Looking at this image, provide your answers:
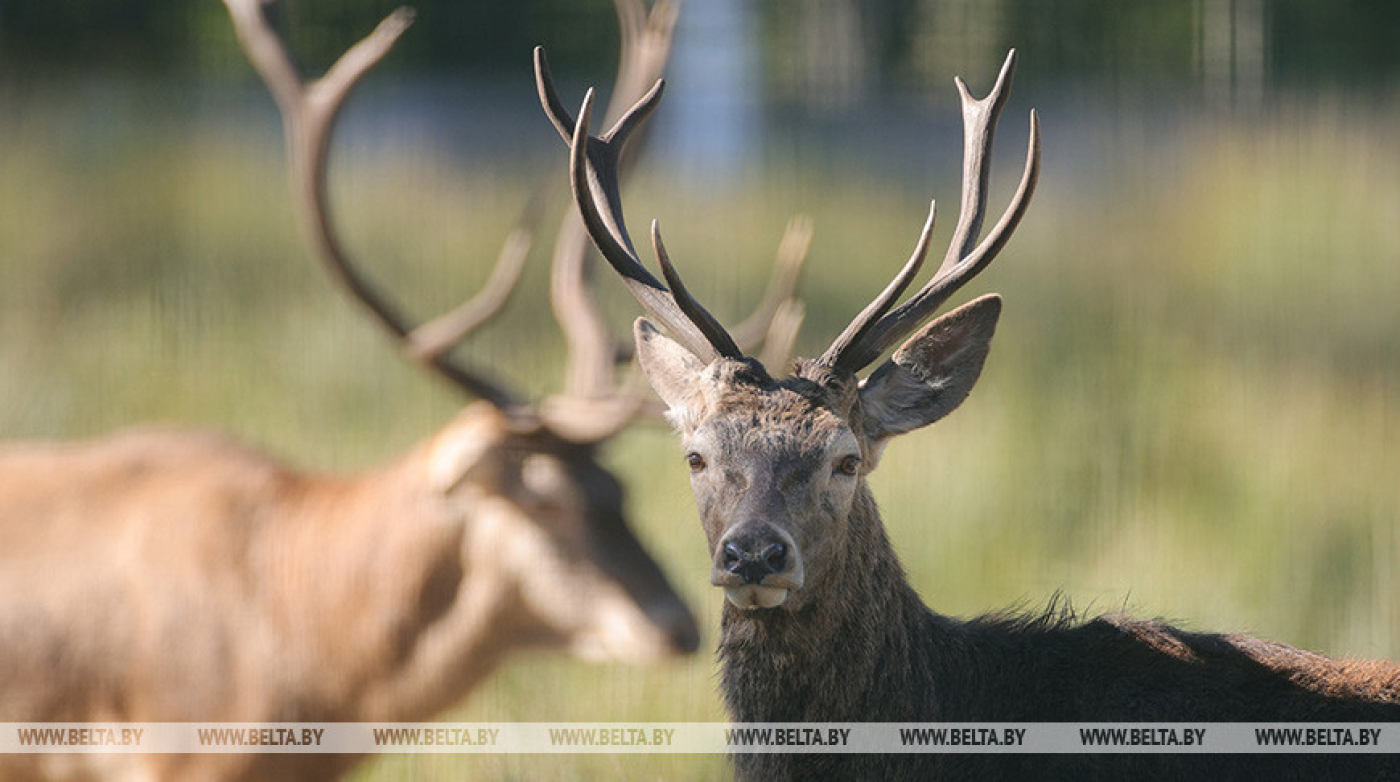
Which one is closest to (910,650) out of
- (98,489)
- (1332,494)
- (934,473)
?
(98,489)

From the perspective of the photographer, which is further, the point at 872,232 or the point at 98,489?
the point at 872,232

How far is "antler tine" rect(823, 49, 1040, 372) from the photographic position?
2268 millimetres

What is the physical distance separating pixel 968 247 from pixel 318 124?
5.24 feet

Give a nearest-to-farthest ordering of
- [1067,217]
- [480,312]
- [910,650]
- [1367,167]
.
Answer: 1. [910,650]
2. [480,312]
3. [1367,167]
4. [1067,217]

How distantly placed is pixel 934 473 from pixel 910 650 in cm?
202

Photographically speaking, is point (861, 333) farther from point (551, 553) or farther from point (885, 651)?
point (551, 553)

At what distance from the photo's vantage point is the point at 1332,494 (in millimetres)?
4188

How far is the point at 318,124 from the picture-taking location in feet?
10.8

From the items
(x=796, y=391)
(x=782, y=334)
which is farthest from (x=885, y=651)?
(x=782, y=334)

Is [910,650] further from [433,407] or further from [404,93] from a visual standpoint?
[404,93]

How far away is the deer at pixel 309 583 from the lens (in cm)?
286

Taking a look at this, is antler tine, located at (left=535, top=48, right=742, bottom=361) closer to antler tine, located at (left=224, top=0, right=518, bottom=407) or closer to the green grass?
antler tine, located at (left=224, top=0, right=518, bottom=407)

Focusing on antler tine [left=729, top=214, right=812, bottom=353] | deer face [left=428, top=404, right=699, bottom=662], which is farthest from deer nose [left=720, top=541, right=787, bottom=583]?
antler tine [left=729, top=214, right=812, bottom=353]

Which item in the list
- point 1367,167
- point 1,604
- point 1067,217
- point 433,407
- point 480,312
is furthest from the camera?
point 1067,217
